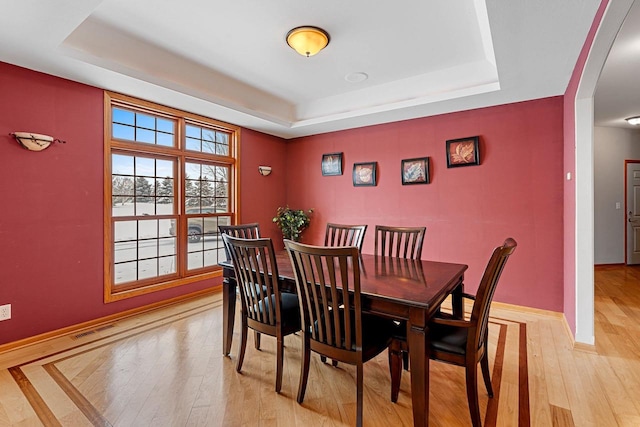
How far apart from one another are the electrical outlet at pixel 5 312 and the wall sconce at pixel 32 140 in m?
1.34

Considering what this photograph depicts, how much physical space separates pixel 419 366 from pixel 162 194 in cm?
346

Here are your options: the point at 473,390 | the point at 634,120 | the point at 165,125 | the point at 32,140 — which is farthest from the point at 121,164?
the point at 634,120

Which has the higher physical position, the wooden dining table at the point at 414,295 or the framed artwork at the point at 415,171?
the framed artwork at the point at 415,171

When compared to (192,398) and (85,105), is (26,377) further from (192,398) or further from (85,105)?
(85,105)

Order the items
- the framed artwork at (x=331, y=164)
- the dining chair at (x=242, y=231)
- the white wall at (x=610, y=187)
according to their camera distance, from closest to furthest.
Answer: the dining chair at (x=242, y=231) < the framed artwork at (x=331, y=164) < the white wall at (x=610, y=187)

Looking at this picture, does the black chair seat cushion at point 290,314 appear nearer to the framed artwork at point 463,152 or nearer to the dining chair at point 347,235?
the dining chair at point 347,235

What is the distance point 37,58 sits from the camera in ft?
8.21

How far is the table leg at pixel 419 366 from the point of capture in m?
1.55

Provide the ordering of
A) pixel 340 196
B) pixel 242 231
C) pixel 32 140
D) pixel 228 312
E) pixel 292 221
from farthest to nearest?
pixel 292 221 < pixel 340 196 < pixel 242 231 < pixel 32 140 < pixel 228 312

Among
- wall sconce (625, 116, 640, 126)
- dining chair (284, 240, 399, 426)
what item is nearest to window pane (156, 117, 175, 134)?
dining chair (284, 240, 399, 426)

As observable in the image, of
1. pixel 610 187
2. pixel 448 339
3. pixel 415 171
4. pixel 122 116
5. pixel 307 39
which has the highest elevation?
pixel 307 39

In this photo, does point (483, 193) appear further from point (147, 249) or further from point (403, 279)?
point (147, 249)

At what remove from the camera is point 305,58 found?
311 cm

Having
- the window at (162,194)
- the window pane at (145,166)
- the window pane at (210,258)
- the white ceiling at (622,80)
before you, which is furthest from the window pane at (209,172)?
the white ceiling at (622,80)
